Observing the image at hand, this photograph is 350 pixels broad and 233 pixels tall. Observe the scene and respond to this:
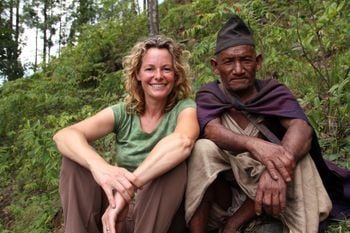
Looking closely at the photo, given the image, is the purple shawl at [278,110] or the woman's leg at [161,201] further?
the purple shawl at [278,110]

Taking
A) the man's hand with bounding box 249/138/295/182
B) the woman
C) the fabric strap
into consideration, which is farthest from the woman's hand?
the fabric strap

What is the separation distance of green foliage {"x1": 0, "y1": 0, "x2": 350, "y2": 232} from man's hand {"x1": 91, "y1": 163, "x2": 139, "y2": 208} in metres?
1.17

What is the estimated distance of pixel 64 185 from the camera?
8.46 ft

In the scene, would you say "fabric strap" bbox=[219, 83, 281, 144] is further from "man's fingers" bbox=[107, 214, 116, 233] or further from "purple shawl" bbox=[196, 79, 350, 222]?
"man's fingers" bbox=[107, 214, 116, 233]

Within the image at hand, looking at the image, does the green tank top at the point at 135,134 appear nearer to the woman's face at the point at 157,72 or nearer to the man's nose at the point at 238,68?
the woman's face at the point at 157,72

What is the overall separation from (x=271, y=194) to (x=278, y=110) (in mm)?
513

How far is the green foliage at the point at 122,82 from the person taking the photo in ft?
12.6

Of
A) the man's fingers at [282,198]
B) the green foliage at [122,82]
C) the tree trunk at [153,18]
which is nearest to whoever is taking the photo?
the man's fingers at [282,198]

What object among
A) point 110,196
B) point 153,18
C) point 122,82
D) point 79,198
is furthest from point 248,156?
point 153,18

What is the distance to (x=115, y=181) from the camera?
2.41 metres

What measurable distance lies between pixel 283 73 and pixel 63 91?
12.0 feet

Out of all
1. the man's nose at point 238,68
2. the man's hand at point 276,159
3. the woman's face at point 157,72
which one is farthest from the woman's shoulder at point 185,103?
the man's hand at point 276,159

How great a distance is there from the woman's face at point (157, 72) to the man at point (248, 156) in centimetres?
22

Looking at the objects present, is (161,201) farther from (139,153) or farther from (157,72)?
(157,72)
